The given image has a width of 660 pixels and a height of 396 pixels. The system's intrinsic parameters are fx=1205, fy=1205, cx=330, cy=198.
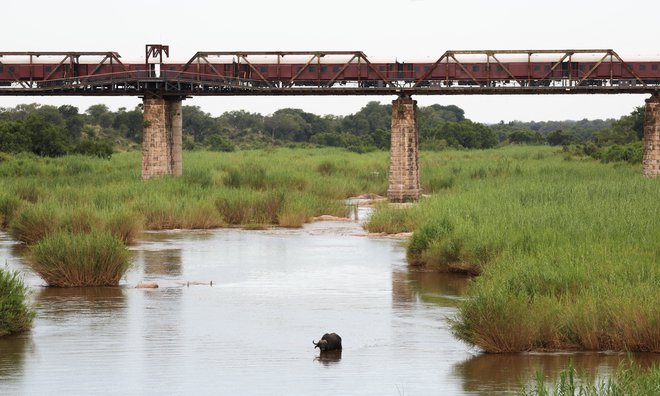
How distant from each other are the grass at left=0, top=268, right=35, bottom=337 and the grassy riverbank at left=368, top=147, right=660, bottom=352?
7.60m

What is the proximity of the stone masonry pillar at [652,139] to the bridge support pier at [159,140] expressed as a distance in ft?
75.8

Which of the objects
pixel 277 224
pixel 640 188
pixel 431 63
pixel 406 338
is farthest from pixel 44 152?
pixel 406 338

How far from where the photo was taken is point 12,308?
20.7 metres

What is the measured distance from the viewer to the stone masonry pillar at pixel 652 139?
56781mm

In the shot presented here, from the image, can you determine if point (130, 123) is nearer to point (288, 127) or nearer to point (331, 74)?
point (288, 127)

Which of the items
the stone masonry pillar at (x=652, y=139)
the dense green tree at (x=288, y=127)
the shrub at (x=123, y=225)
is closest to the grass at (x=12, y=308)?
the shrub at (x=123, y=225)

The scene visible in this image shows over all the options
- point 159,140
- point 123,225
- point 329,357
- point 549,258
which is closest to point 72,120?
point 159,140

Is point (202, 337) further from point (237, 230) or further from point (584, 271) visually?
point (237, 230)

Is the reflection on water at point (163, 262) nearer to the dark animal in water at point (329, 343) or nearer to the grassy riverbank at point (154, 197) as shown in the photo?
the grassy riverbank at point (154, 197)

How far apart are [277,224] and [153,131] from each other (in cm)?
1694

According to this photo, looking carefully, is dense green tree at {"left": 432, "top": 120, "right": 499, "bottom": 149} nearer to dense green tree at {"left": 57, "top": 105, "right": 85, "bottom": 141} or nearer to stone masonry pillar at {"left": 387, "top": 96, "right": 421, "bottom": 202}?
dense green tree at {"left": 57, "top": 105, "right": 85, "bottom": 141}

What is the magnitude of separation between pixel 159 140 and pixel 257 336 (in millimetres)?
39668

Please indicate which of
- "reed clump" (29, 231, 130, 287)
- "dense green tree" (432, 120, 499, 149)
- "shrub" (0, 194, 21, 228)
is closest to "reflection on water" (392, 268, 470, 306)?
"reed clump" (29, 231, 130, 287)

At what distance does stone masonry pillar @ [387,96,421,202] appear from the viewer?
183 ft
